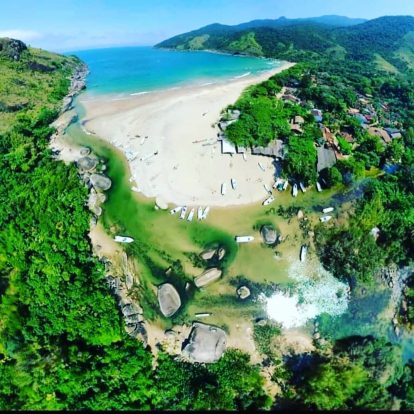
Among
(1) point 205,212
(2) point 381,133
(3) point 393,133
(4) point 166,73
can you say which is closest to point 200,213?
(1) point 205,212

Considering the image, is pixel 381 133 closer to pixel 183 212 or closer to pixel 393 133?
pixel 393 133

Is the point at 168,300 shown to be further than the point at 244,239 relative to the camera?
No

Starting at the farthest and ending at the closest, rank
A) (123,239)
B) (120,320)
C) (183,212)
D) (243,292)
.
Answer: (183,212) < (123,239) < (243,292) < (120,320)

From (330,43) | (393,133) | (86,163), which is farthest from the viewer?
(330,43)

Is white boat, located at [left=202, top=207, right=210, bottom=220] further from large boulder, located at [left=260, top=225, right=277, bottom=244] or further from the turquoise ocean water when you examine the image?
the turquoise ocean water

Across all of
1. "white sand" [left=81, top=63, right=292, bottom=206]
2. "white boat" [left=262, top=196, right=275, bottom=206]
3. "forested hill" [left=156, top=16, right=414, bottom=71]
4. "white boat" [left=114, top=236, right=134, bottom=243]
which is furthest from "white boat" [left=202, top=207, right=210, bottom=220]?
"forested hill" [left=156, top=16, right=414, bottom=71]

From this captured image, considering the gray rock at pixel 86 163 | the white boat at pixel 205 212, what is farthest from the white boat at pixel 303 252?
the gray rock at pixel 86 163

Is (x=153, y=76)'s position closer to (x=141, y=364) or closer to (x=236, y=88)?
(x=236, y=88)
